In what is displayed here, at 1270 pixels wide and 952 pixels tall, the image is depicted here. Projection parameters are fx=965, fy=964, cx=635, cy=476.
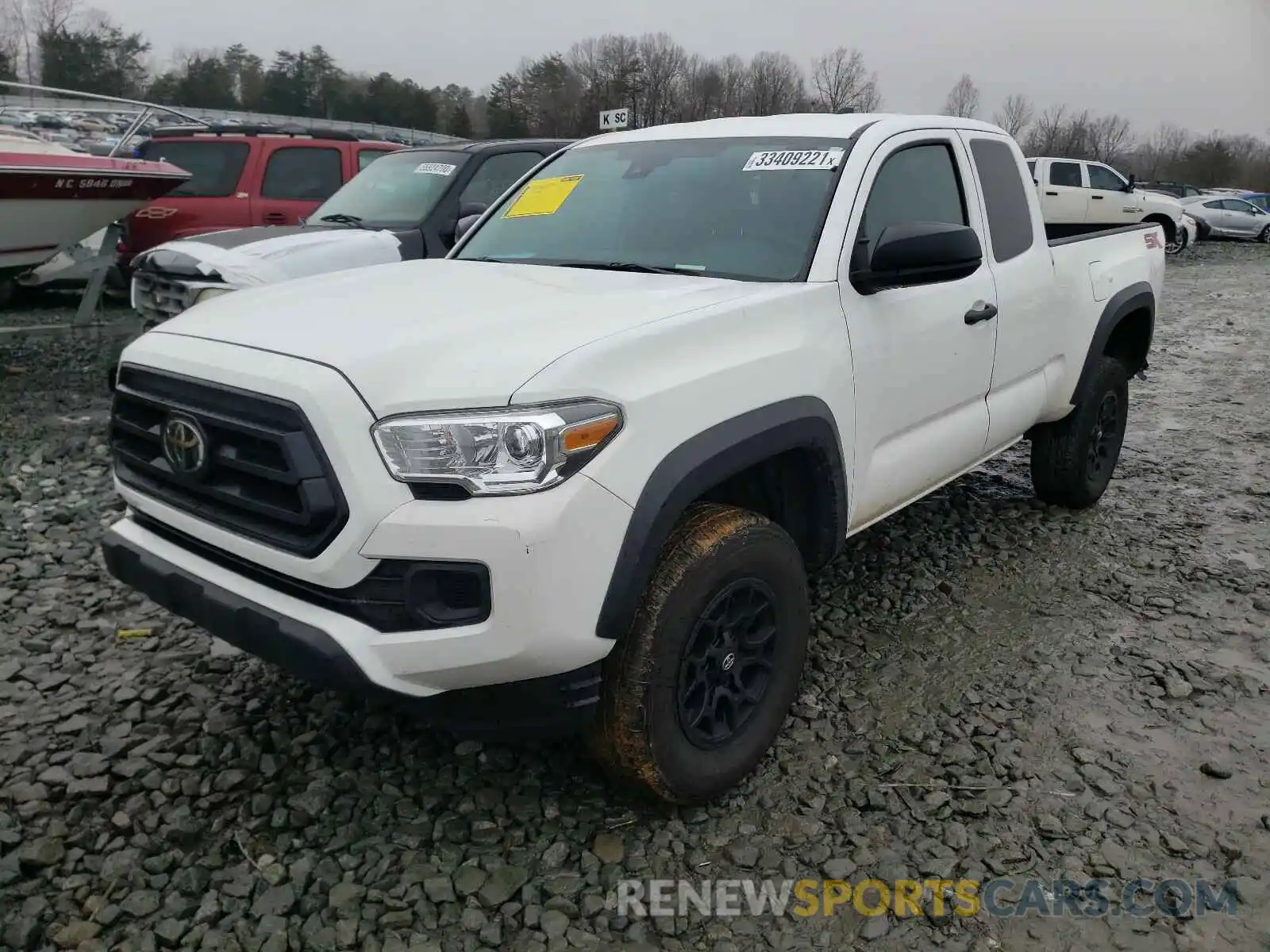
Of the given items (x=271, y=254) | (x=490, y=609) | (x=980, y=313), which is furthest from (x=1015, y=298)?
(x=271, y=254)

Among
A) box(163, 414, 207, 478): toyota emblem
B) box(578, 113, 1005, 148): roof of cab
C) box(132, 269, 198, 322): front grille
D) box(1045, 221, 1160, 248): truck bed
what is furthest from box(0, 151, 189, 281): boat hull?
box(1045, 221, 1160, 248): truck bed

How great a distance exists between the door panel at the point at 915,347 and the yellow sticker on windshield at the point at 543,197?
1.16m

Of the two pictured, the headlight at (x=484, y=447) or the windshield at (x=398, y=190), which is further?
the windshield at (x=398, y=190)

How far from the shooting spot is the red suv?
27.5 ft

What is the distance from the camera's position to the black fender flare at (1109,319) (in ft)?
14.8

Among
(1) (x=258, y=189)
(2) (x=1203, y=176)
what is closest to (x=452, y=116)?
(2) (x=1203, y=176)

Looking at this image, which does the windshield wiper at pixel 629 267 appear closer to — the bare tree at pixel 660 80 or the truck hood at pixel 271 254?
the truck hood at pixel 271 254

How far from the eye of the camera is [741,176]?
128 inches

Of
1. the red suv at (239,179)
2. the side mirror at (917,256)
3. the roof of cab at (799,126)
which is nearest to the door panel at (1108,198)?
the red suv at (239,179)

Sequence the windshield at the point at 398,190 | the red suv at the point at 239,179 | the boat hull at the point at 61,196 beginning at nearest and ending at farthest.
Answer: the windshield at the point at 398,190
the boat hull at the point at 61,196
the red suv at the point at 239,179

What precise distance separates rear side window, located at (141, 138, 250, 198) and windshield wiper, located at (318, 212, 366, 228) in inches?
74.8

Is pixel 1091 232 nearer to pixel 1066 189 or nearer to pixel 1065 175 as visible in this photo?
pixel 1066 189

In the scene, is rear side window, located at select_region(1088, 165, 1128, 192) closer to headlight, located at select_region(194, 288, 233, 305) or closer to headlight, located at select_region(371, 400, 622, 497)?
headlight, located at select_region(194, 288, 233, 305)

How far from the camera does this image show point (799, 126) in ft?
11.3
